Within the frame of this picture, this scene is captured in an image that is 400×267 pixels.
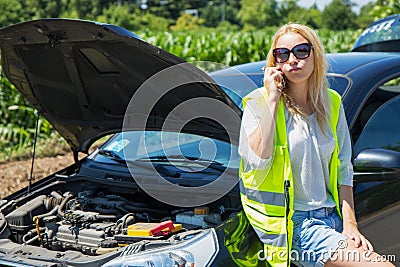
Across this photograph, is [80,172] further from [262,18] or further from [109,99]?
[262,18]

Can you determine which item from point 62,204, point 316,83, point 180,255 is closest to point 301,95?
point 316,83

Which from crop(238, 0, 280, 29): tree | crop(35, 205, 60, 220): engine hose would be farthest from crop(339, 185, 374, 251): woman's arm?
crop(238, 0, 280, 29): tree

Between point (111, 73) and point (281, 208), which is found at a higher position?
point (111, 73)

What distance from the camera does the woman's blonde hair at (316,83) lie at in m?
2.86

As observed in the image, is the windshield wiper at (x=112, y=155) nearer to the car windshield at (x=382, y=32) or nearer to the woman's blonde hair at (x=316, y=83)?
the woman's blonde hair at (x=316, y=83)

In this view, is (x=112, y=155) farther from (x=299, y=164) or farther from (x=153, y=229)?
(x=299, y=164)

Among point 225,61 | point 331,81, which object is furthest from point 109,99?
point 225,61

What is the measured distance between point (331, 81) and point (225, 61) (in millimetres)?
8384

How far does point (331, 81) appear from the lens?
3572 millimetres

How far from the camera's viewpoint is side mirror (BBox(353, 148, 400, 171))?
3.16m

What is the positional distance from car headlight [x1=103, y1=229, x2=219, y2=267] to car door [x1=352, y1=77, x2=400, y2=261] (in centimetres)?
99

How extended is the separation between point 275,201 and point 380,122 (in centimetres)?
130

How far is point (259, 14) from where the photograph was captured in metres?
74.6

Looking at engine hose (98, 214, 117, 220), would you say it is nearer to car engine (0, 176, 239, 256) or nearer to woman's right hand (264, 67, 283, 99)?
car engine (0, 176, 239, 256)
